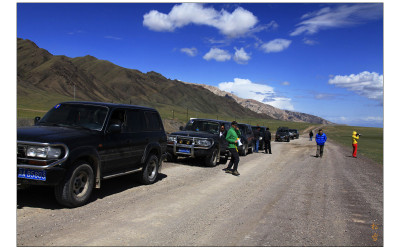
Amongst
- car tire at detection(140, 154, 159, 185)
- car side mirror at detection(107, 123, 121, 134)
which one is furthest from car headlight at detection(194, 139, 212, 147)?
car side mirror at detection(107, 123, 121, 134)

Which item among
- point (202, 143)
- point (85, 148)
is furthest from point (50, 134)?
point (202, 143)

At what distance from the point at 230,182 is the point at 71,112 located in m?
4.97

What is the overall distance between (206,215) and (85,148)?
8.61 feet

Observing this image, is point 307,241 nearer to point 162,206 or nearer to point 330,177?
point 162,206

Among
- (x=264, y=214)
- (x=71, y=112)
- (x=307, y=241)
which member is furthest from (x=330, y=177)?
(x=71, y=112)

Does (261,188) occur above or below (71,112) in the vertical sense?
below

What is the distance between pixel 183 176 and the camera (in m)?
10.2

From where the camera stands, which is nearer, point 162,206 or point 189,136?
point 162,206

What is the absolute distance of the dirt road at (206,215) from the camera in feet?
15.5

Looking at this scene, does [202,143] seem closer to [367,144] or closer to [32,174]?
[32,174]

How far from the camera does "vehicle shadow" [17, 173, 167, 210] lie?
19.9 feet

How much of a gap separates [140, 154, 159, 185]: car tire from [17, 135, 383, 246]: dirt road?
233mm

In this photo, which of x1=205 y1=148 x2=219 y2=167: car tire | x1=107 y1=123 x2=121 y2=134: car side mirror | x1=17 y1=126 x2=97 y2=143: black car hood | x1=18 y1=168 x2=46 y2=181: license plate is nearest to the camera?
x1=18 y1=168 x2=46 y2=181: license plate

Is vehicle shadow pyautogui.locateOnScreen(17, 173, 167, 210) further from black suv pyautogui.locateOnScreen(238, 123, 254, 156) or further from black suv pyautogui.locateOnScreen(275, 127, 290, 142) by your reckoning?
black suv pyautogui.locateOnScreen(275, 127, 290, 142)
